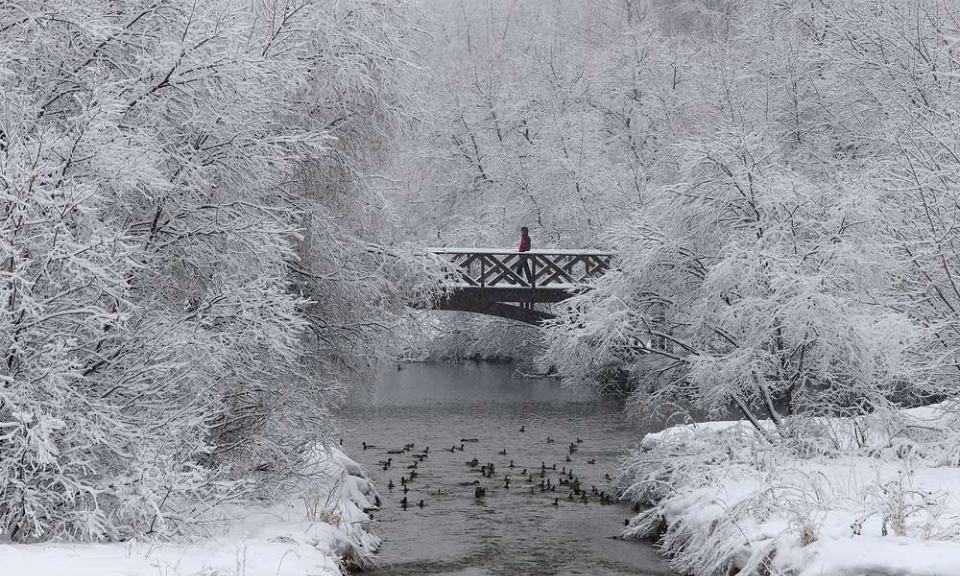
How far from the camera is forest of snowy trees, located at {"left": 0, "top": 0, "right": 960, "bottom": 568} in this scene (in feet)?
26.8

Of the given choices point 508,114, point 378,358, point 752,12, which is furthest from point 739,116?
point 378,358

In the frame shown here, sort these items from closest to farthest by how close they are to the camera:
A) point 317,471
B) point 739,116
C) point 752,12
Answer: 1. point 317,471
2. point 739,116
3. point 752,12

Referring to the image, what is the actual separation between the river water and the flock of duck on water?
68mm

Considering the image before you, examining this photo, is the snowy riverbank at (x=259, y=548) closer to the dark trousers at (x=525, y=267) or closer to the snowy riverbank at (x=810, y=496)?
the snowy riverbank at (x=810, y=496)

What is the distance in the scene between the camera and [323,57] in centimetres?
1364

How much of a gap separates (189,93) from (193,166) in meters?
0.71

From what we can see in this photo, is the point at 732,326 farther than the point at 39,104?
Yes

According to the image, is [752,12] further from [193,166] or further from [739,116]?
[193,166]

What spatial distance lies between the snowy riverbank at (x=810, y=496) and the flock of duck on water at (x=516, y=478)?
27.7 inches

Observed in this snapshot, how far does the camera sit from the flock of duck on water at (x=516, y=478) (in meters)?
15.2

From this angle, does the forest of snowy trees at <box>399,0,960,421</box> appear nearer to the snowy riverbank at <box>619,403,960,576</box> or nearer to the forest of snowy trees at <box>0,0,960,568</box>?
the forest of snowy trees at <box>0,0,960,568</box>

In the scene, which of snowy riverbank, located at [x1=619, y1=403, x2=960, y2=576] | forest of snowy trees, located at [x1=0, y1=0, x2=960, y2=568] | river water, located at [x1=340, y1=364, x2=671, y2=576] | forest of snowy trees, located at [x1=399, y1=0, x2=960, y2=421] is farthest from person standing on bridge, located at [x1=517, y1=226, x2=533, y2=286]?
snowy riverbank, located at [x1=619, y1=403, x2=960, y2=576]

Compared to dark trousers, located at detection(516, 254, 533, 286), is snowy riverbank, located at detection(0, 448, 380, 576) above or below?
below

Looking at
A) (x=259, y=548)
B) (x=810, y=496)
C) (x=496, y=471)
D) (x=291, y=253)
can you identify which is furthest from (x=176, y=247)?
(x=496, y=471)
